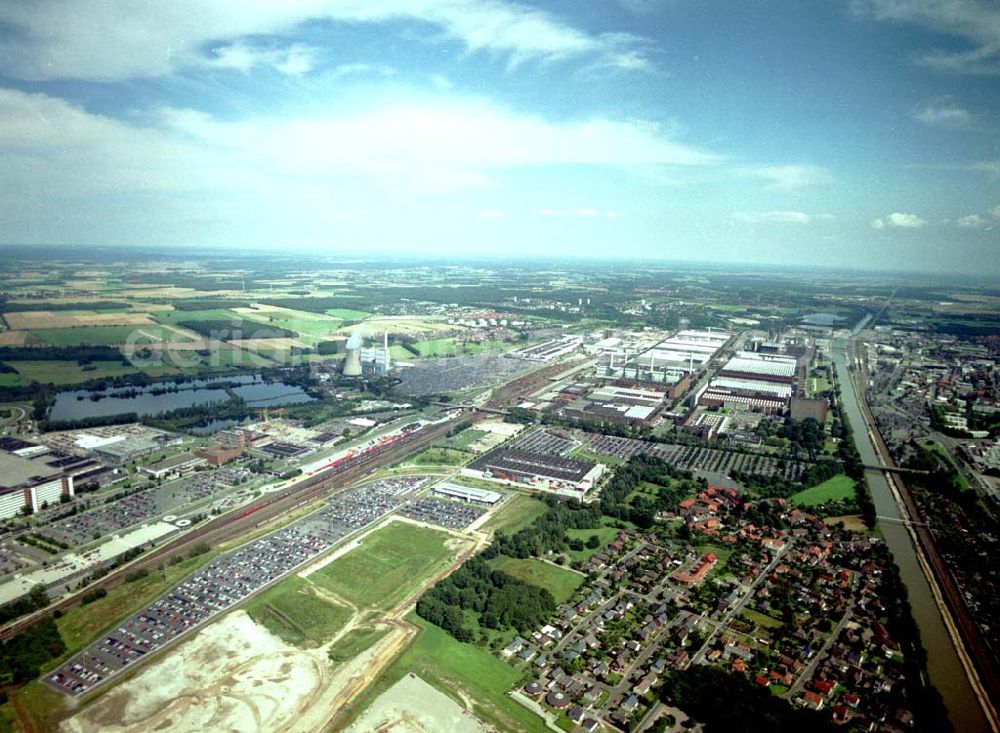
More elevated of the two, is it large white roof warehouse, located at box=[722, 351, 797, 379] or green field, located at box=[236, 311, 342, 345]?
green field, located at box=[236, 311, 342, 345]

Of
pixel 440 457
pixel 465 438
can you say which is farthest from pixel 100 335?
pixel 440 457

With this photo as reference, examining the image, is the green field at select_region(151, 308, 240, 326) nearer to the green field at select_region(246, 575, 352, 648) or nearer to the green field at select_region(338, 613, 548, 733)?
the green field at select_region(246, 575, 352, 648)

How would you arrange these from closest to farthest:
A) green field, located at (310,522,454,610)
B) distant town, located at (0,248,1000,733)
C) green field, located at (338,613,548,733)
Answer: green field, located at (338,613,548,733), distant town, located at (0,248,1000,733), green field, located at (310,522,454,610)

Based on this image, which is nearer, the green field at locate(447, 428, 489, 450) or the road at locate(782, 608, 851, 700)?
the road at locate(782, 608, 851, 700)

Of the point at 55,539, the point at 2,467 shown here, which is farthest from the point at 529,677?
→ the point at 2,467

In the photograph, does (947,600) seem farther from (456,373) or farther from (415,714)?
(456,373)

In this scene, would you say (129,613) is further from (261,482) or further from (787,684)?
(787,684)

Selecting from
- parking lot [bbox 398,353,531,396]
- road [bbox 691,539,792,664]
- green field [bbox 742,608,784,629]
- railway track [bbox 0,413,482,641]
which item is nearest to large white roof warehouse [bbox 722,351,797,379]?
parking lot [bbox 398,353,531,396]
